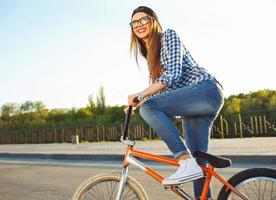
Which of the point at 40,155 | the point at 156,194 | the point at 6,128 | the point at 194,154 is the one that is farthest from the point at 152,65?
the point at 6,128

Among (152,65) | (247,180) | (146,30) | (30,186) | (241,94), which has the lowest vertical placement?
(30,186)

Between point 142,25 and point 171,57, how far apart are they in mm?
379

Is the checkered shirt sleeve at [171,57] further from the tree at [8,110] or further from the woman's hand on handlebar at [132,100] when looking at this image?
the tree at [8,110]

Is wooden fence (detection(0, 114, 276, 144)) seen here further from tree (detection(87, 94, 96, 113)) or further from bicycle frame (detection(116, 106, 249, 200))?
bicycle frame (detection(116, 106, 249, 200))

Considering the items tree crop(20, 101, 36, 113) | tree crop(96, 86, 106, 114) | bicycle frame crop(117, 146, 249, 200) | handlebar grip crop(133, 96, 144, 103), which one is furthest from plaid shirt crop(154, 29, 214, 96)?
tree crop(20, 101, 36, 113)

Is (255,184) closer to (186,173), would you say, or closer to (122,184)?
(186,173)

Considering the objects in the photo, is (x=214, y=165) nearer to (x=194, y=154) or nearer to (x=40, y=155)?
(x=194, y=154)

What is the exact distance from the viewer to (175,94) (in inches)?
121

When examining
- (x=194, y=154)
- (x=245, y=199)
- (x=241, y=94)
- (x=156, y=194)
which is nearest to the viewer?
(x=245, y=199)

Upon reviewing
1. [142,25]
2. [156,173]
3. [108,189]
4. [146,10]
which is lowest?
[108,189]

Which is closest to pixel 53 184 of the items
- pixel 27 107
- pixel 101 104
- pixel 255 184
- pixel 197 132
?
pixel 197 132

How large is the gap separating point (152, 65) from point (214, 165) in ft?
2.76

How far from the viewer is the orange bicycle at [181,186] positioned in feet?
9.39

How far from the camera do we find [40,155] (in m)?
14.9
